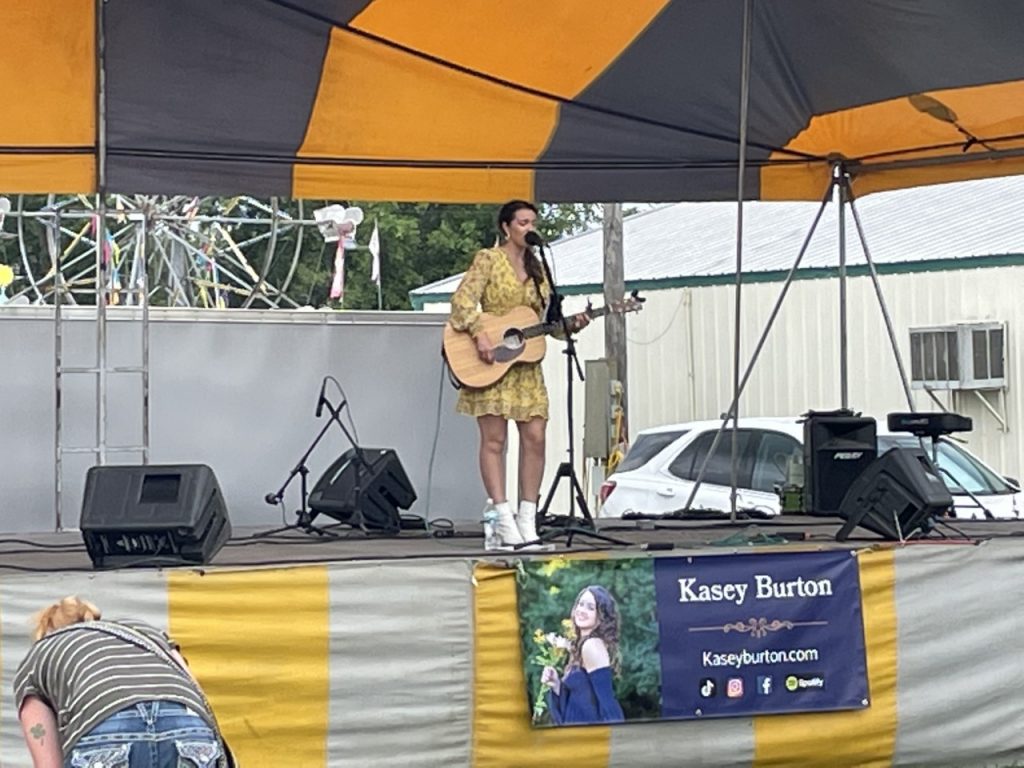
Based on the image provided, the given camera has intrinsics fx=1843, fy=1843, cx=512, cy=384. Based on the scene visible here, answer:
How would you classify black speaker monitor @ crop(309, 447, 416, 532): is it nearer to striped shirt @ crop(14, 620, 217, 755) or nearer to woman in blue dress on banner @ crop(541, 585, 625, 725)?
woman in blue dress on banner @ crop(541, 585, 625, 725)

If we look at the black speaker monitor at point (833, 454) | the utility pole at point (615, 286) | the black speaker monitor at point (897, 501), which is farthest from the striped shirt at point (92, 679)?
the utility pole at point (615, 286)

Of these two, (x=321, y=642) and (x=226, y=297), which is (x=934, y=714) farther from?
(x=226, y=297)

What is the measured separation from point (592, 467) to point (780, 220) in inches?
164

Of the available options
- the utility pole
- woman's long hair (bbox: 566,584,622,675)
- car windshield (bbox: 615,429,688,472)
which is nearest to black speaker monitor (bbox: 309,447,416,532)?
woman's long hair (bbox: 566,584,622,675)

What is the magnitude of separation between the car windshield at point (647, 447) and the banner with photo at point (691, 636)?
5.40 meters

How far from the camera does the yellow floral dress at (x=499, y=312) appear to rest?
7574 millimetres

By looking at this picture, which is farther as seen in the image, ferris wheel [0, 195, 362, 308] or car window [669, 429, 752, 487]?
car window [669, 429, 752, 487]

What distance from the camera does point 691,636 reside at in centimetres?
666

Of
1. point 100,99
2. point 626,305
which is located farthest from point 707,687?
point 100,99

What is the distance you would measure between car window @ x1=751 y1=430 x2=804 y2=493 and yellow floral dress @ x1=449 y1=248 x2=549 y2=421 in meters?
4.15

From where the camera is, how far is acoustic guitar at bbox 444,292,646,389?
7598 mm

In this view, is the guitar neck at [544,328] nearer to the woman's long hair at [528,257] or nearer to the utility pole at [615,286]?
the woman's long hair at [528,257]

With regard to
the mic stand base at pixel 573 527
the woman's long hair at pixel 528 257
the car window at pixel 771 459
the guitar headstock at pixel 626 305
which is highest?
the woman's long hair at pixel 528 257

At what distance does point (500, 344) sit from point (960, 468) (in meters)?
5.00
